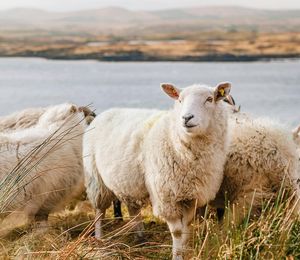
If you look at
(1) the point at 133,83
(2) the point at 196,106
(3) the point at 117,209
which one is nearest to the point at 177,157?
(2) the point at 196,106

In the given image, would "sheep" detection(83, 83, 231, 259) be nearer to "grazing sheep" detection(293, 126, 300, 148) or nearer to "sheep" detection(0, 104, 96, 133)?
"grazing sheep" detection(293, 126, 300, 148)

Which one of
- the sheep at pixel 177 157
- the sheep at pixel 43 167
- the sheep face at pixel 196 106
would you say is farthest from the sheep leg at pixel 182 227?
the sheep at pixel 43 167

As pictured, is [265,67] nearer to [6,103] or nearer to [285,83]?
[285,83]

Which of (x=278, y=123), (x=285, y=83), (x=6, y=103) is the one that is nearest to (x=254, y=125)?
(x=278, y=123)

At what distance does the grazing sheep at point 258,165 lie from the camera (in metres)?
7.34

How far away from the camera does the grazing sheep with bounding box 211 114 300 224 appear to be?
7344mm

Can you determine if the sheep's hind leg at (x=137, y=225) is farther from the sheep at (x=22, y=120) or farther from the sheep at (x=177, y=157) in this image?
the sheep at (x=22, y=120)

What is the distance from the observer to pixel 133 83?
4666 centimetres

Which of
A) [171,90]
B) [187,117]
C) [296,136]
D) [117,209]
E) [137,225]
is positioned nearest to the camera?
[187,117]

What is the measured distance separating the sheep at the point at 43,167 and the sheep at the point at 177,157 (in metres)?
0.67

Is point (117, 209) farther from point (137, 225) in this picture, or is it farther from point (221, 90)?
point (221, 90)

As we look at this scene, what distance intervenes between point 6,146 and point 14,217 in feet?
2.63

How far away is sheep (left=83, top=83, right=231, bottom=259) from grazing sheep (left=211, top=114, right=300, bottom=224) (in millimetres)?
348

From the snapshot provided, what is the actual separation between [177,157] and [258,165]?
0.91 meters
